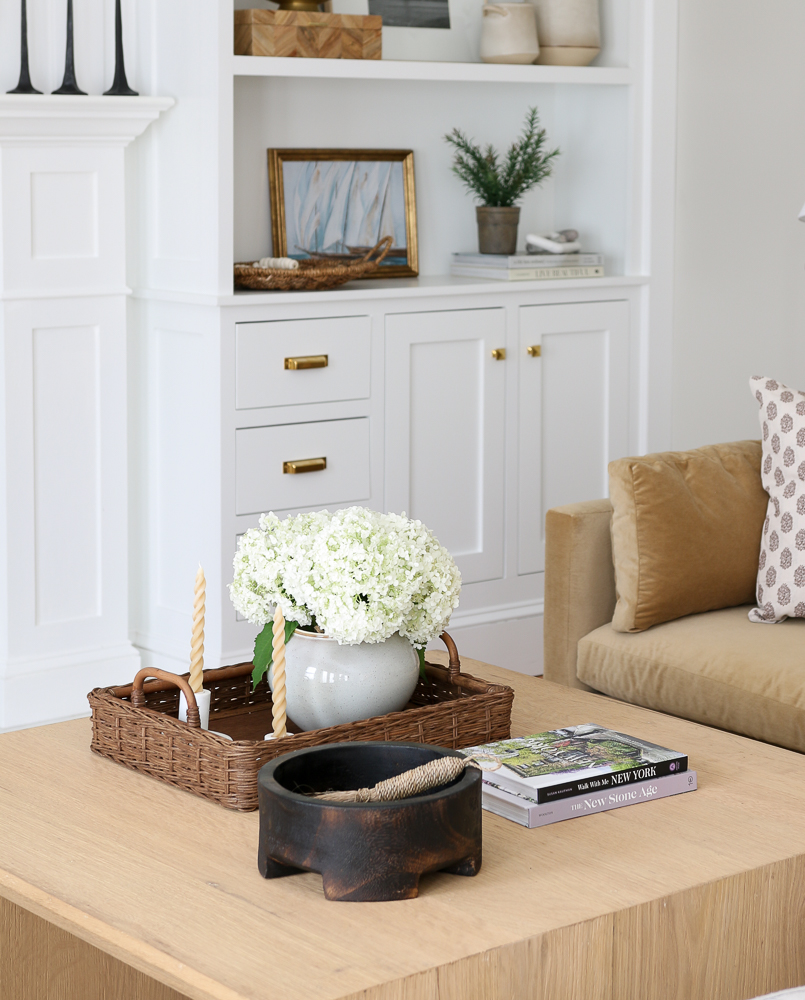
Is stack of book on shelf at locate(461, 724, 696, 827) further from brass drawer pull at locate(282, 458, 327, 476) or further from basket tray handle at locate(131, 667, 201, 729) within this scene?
brass drawer pull at locate(282, 458, 327, 476)

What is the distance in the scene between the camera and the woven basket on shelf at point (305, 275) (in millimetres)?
3258

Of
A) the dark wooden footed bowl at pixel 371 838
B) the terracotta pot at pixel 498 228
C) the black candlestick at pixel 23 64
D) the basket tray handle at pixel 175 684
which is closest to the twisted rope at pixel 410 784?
the dark wooden footed bowl at pixel 371 838

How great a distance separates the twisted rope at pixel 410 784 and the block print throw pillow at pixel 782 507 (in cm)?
127

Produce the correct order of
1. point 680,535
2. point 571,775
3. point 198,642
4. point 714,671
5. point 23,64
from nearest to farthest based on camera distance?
point 571,775, point 198,642, point 714,671, point 680,535, point 23,64

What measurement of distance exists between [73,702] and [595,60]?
7.32 feet

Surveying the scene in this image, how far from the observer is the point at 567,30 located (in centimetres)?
375

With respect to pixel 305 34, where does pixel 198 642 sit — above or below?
below

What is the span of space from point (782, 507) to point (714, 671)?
37cm

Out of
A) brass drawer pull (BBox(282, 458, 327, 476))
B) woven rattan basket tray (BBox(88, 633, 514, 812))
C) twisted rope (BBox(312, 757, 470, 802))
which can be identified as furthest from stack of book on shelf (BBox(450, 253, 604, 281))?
twisted rope (BBox(312, 757, 470, 802))

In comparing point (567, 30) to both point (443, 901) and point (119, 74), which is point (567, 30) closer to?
point (119, 74)

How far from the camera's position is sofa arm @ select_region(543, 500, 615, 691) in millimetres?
2605

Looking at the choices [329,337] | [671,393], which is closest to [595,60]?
[671,393]

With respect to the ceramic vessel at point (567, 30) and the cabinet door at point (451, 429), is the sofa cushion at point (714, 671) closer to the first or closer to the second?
the cabinet door at point (451, 429)

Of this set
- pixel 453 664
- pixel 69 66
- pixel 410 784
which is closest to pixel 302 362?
pixel 69 66
